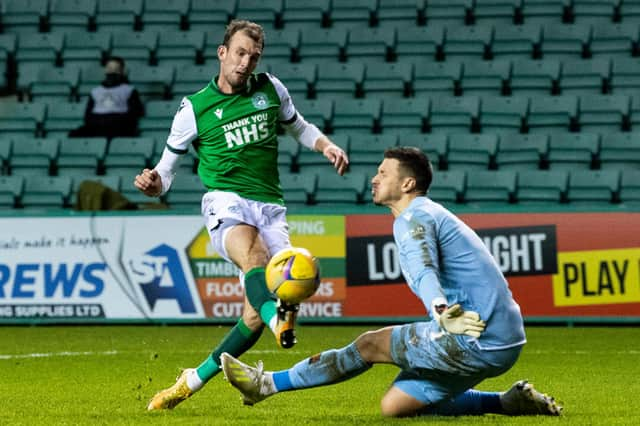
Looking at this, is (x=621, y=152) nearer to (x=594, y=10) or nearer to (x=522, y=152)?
(x=522, y=152)

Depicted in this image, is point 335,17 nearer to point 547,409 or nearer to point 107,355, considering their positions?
point 107,355

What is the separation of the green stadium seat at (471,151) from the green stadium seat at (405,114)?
2.57 ft

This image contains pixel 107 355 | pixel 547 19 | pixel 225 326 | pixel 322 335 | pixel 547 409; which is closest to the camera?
pixel 547 409

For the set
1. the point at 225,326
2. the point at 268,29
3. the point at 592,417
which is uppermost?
the point at 268,29

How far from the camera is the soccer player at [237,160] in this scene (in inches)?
275

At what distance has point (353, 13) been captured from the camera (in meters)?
18.7

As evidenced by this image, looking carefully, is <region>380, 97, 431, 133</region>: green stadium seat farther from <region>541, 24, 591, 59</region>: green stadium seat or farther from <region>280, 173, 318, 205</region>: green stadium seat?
<region>541, 24, 591, 59</region>: green stadium seat

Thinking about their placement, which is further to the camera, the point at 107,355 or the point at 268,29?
the point at 268,29

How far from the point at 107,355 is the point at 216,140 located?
3.90 metres

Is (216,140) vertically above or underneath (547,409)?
above

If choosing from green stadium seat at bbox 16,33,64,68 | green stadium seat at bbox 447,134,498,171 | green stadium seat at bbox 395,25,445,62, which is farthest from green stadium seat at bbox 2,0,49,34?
green stadium seat at bbox 447,134,498,171

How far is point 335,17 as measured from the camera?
18781 mm

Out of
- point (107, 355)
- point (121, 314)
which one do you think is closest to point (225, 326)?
point (121, 314)

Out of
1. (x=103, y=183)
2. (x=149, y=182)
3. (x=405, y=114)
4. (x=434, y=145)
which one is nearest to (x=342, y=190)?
(x=434, y=145)
